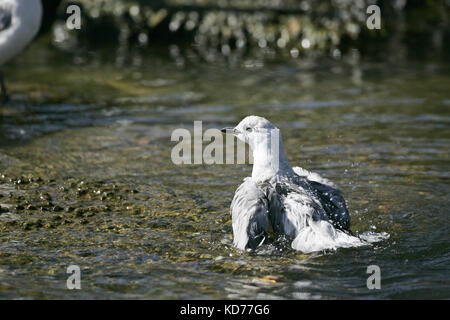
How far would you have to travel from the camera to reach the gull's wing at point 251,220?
16.8 feet

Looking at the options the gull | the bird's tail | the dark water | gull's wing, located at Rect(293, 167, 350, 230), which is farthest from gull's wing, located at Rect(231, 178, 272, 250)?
gull's wing, located at Rect(293, 167, 350, 230)

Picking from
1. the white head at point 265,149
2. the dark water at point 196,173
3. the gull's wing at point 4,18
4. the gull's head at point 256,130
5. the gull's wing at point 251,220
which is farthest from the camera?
the gull's wing at point 4,18

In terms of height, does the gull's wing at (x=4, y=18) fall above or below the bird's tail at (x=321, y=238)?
above

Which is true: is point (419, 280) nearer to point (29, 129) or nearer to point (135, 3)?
point (29, 129)

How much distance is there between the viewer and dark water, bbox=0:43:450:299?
4848 millimetres

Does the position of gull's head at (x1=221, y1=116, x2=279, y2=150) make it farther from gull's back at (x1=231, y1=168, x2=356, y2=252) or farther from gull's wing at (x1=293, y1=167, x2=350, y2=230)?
gull's wing at (x1=293, y1=167, x2=350, y2=230)

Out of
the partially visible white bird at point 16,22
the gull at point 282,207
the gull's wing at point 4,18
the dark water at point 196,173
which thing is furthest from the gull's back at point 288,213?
the gull's wing at point 4,18

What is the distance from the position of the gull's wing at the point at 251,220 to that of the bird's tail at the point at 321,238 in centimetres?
25

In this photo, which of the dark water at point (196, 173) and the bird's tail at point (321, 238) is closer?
the dark water at point (196, 173)

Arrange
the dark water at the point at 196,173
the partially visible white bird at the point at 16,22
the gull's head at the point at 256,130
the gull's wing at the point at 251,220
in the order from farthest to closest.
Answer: the partially visible white bird at the point at 16,22 → the gull's head at the point at 256,130 → the gull's wing at the point at 251,220 → the dark water at the point at 196,173

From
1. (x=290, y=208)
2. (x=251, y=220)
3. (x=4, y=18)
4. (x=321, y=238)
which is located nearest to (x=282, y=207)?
(x=290, y=208)

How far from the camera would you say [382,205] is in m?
6.25

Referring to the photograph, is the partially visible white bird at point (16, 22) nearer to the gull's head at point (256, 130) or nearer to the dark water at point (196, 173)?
the dark water at point (196, 173)
